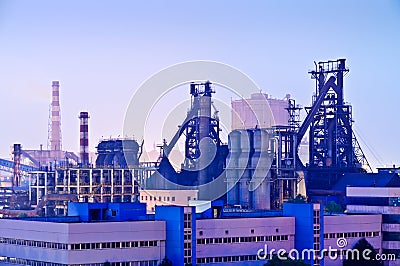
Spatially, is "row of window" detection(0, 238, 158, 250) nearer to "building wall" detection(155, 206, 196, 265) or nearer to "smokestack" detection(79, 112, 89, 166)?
"building wall" detection(155, 206, 196, 265)

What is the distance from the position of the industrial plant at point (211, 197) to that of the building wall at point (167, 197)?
8cm

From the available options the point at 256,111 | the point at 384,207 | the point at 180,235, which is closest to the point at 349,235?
the point at 384,207

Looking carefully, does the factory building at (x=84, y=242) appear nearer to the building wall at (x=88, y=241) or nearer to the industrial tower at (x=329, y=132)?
the building wall at (x=88, y=241)

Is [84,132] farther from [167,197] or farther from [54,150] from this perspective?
[54,150]

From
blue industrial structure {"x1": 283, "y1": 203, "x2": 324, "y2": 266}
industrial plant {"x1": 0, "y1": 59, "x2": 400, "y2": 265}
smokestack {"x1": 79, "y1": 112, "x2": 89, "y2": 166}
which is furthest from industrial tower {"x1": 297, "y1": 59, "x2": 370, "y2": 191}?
blue industrial structure {"x1": 283, "y1": 203, "x2": 324, "y2": 266}

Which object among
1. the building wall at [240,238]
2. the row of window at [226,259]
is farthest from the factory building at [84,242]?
the building wall at [240,238]

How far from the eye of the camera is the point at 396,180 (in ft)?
128

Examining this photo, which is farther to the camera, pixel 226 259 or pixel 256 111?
pixel 256 111

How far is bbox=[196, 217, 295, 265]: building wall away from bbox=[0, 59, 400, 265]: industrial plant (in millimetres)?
33

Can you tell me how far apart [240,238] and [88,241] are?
515cm

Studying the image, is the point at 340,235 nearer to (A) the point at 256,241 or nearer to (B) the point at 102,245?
(A) the point at 256,241

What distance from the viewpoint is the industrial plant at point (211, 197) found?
1085 inches

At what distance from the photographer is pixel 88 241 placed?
26516 mm

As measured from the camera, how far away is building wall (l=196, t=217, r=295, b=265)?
2848 cm
